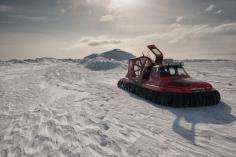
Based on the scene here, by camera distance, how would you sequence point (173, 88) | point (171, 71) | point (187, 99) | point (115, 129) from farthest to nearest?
point (171, 71)
point (173, 88)
point (187, 99)
point (115, 129)

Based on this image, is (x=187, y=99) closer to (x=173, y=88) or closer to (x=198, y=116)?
(x=173, y=88)

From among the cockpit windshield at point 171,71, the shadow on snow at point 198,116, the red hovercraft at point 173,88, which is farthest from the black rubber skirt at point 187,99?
the cockpit windshield at point 171,71

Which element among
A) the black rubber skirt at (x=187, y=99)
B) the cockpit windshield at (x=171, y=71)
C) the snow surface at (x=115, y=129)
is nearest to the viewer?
the snow surface at (x=115, y=129)

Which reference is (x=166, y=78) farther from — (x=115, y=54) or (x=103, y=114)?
(x=115, y=54)

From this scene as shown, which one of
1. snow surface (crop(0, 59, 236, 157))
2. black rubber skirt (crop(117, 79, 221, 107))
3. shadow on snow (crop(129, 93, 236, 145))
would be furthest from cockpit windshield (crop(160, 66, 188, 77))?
shadow on snow (crop(129, 93, 236, 145))

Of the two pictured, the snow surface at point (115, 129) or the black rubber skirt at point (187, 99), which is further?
the black rubber skirt at point (187, 99)

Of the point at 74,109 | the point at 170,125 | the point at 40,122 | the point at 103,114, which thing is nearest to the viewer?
the point at 170,125

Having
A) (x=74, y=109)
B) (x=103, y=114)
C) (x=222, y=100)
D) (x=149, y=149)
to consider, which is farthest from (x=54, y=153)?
(x=222, y=100)

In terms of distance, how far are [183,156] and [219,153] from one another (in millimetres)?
683

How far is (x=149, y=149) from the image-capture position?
484cm

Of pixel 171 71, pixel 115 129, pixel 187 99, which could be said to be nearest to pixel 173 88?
pixel 187 99

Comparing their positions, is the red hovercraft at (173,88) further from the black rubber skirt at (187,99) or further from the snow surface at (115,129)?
the snow surface at (115,129)

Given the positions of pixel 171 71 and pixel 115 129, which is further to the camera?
pixel 171 71

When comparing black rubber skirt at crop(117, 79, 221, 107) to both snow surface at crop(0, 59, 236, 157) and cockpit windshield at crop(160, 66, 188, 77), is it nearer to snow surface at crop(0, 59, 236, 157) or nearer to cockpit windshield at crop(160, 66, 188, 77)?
snow surface at crop(0, 59, 236, 157)
